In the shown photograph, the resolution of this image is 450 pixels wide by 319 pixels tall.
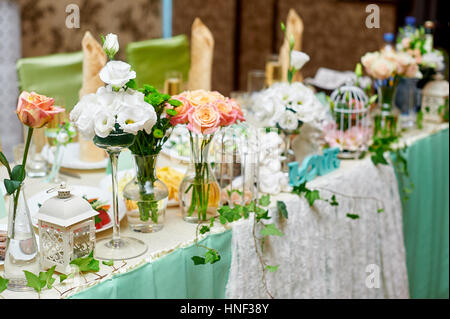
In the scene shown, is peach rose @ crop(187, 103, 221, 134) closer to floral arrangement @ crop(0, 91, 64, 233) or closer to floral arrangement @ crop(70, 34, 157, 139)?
floral arrangement @ crop(70, 34, 157, 139)

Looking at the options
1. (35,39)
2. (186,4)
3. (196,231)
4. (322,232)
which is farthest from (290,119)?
(186,4)

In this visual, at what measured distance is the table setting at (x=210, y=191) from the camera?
45.7 inches

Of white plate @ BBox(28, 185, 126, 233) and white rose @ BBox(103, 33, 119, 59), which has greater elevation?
white rose @ BBox(103, 33, 119, 59)

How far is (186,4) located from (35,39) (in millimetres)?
1359

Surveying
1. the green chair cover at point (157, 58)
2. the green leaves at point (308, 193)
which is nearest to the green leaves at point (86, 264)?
the green leaves at point (308, 193)

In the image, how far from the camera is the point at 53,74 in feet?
8.16

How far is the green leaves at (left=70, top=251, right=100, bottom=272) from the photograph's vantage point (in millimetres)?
1179

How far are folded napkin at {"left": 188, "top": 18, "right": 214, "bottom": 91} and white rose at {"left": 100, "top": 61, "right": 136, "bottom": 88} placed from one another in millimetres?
1273

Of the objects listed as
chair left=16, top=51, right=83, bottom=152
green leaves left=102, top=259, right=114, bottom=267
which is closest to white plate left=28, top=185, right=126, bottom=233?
green leaves left=102, top=259, right=114, bottom=267

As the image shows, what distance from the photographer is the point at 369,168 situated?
2037mm

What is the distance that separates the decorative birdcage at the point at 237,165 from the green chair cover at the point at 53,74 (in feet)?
3.39

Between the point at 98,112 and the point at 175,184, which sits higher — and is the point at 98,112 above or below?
above

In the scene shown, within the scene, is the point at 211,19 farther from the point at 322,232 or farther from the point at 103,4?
the point at 322,232

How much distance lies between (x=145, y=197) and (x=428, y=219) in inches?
62.7
